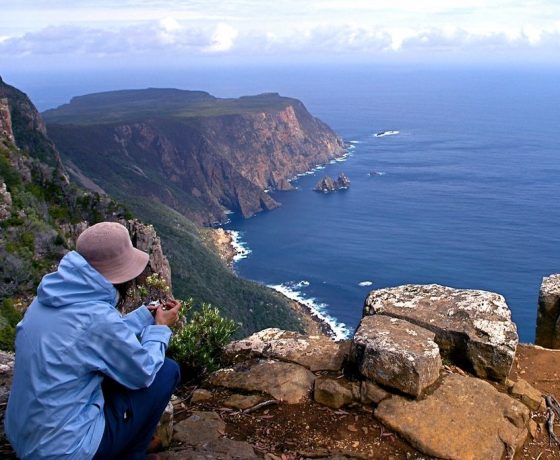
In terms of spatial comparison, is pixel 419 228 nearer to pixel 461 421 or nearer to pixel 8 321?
pixel 8 321

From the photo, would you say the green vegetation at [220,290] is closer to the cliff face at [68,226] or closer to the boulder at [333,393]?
the cliff face at [68,226]

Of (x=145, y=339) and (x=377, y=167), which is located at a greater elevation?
(x=145, y=339)

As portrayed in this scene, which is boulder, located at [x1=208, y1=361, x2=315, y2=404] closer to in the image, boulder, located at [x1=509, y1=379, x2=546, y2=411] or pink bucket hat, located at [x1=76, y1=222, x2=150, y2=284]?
boulder, located at [x1=509, y1=379, x2=546, y2=411]

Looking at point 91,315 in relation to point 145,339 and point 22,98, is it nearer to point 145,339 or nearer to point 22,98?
point 145,339

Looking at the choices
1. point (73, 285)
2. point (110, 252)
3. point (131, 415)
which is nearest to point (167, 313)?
point (131, 415)

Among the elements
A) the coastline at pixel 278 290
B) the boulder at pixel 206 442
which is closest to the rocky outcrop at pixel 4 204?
the boulder at pixel 206 442

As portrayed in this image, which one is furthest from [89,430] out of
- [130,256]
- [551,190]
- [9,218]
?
[551,190]
